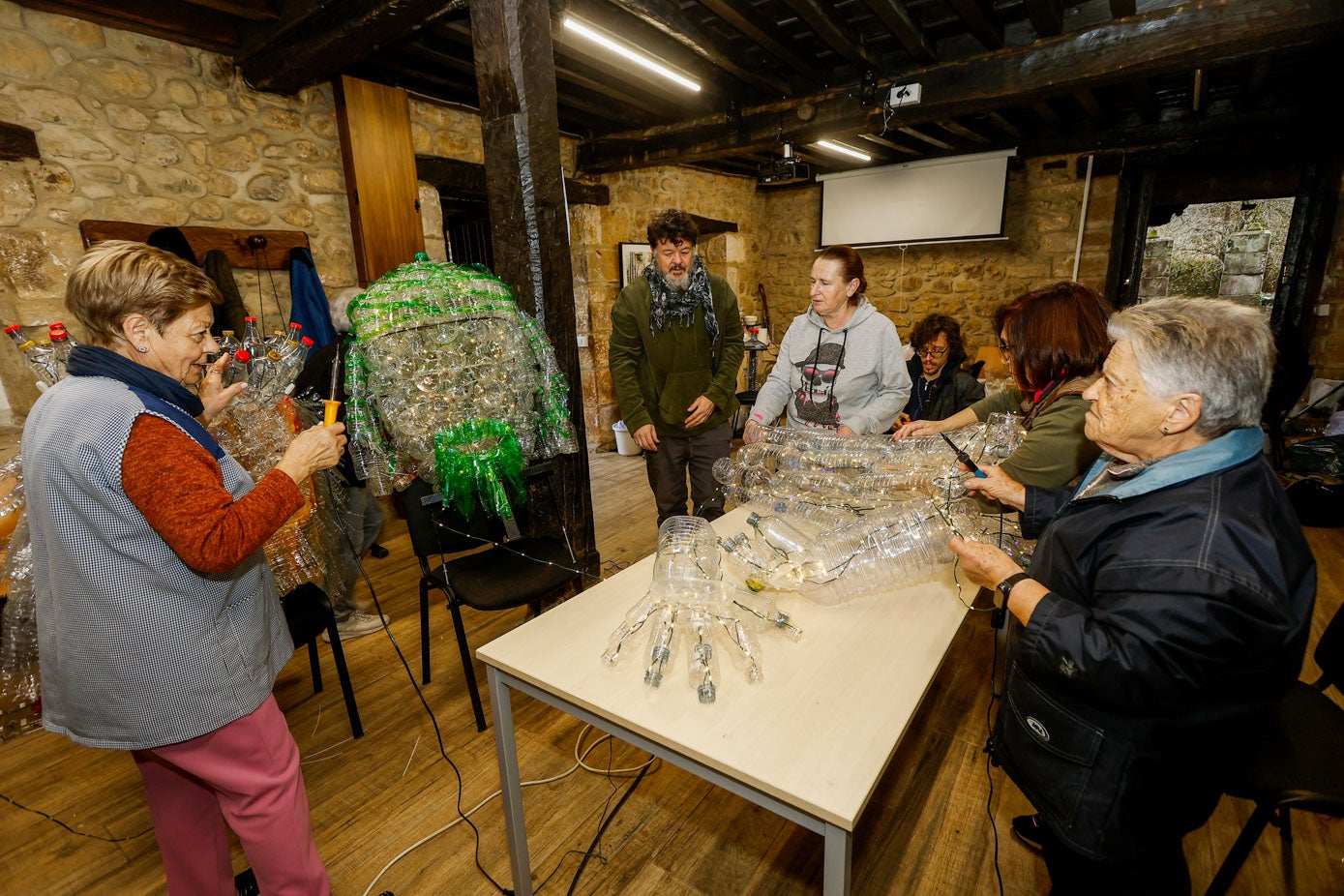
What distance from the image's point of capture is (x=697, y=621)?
132cm

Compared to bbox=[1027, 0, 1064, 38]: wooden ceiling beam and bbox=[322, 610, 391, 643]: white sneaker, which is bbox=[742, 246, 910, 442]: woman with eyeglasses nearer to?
bbox=[322, 610, 391, 643]: white sneaker

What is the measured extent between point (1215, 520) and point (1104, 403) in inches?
10.2

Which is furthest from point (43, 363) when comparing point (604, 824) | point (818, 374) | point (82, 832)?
point (818, 374)

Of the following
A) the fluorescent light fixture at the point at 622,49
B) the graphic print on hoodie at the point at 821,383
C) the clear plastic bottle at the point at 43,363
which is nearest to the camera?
the clear plastic bottle at the point at 43,363

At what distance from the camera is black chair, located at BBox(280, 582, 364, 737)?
6.40ft

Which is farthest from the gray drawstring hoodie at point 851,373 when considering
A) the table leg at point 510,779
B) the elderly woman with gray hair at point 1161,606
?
the table leg at point 510,779

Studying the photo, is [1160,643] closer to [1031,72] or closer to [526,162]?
[526,162]

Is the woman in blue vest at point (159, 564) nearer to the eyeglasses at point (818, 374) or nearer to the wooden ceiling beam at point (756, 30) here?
the eyeglasses at point (818, 374)

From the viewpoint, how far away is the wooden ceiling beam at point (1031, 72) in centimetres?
294

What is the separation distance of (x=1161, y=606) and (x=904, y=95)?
4219mm

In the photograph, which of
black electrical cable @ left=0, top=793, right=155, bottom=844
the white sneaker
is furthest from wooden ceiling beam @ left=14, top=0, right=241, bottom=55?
black electrical cable @ left=0, top=793, right=155, bottom=844

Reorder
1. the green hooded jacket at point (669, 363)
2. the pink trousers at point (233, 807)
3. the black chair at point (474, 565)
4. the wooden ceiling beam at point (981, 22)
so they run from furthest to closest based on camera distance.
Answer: the wooden ceiling beam at point (981, 22)
the green hooded jacket at point (669, 363)
the black chair at point (474, 565)
the pink trousers at point (233, 807)

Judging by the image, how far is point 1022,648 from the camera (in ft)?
3.35

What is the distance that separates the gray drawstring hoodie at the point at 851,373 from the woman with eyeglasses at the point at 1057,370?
2.22 ft
